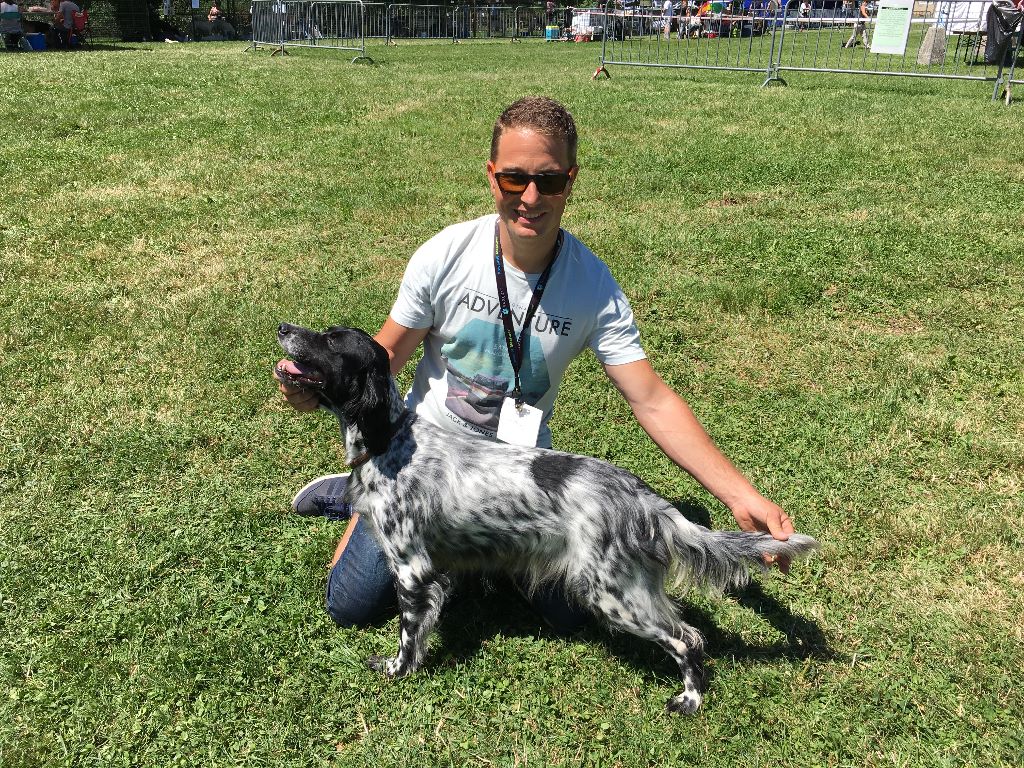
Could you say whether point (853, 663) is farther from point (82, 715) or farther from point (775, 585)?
point (82, 715)

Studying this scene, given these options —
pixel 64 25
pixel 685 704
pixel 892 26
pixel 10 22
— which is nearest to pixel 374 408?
pixel 685 704

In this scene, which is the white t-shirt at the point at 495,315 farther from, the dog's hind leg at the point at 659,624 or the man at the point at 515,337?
the dog's hind leg at the point at 659,624

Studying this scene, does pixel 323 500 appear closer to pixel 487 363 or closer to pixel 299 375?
pixel 487 363

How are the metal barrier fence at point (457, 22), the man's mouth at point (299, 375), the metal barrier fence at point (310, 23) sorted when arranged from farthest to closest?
the metal barrier fence at point (457, 22) → the metal barrier fence at point (310, 23) → the man's mouth at point (299, 375)

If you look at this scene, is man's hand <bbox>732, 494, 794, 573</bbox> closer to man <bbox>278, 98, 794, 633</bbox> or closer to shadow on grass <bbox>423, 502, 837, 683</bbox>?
man <bbox>278, 98, 794, 633</bbox>

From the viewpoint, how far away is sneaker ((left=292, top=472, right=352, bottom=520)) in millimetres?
4023

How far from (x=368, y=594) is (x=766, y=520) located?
167 cm

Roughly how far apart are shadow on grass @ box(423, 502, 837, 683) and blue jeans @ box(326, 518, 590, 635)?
0.34 ft

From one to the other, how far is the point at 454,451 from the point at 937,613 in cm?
232

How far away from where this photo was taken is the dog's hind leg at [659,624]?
2.95 metres

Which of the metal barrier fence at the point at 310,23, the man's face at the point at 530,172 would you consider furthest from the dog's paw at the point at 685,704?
the metal barrier fence at the point at 310,23

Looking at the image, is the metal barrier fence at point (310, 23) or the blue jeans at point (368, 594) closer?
the blue jeans at point (368, 594)

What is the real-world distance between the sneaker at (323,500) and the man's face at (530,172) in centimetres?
175

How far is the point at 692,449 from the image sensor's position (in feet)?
10.0
